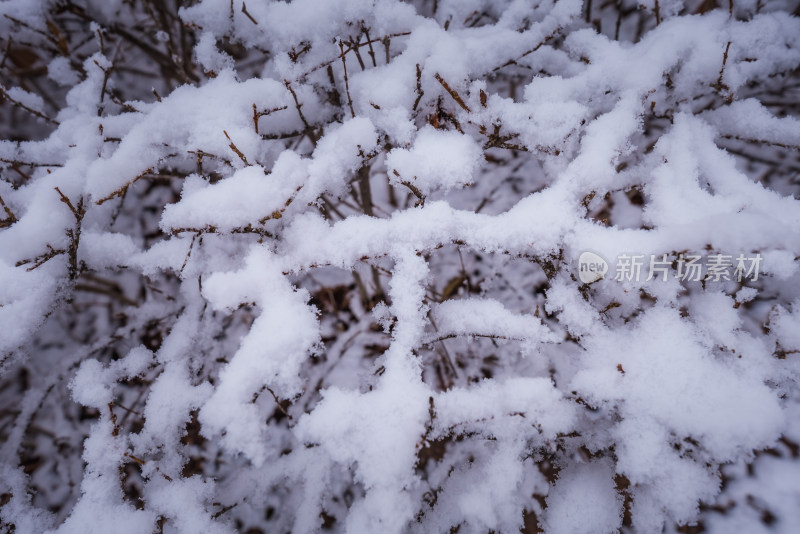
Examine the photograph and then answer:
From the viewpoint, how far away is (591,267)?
4.00 ft

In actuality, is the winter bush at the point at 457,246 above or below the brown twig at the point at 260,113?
below

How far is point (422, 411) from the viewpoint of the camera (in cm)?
112

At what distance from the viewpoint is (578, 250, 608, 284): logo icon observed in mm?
1193

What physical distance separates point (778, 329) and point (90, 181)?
227cm

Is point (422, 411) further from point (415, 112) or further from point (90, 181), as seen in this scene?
point (90, 181)

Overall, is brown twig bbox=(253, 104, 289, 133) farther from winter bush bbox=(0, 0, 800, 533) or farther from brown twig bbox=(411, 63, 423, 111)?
brown twig bbox=(411, 63, 423, 111)

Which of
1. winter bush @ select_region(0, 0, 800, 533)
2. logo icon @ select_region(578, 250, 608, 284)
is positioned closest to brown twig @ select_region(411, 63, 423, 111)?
winter bush @ select_region(0, 0, 800, 533)

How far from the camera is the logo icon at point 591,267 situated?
47.0 inches

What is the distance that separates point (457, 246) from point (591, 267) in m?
0.46

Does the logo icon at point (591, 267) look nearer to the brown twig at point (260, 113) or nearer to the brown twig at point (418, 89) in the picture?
the brown twig at point (418, 89)

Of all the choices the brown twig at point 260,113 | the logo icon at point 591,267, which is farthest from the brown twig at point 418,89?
the logo icon at point 591,267

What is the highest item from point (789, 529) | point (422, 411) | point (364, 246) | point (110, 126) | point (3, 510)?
point (110, 126)

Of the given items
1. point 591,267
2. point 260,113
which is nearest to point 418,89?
point 260,113

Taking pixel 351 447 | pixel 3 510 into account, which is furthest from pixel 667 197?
pixel 3 510
